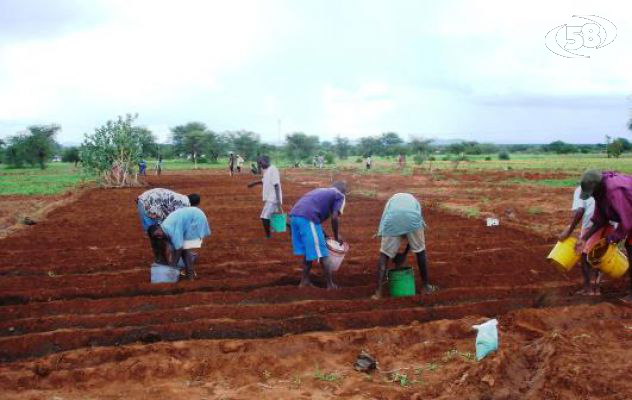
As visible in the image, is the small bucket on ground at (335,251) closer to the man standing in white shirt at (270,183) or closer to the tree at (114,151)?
the man standing in white shirt at (270,183)

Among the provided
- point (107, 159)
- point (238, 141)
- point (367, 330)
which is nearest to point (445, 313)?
point (367, 330)

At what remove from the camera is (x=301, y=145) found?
66.9 m

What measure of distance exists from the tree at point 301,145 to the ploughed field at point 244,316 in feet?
186

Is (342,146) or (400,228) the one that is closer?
(400,228)

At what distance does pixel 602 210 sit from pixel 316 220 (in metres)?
2.94

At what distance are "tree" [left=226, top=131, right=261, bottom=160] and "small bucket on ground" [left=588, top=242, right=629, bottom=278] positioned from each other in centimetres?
5943

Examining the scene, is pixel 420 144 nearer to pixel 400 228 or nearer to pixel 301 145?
pixel 301 145

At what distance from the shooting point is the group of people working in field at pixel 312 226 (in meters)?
6.16

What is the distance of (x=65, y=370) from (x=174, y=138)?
223 feet

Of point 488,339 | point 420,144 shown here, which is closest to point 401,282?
point 488,339

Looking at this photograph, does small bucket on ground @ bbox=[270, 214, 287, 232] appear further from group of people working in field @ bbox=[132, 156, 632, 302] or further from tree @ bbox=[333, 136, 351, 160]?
tree @ bbox=[333, 136, 351, 160]

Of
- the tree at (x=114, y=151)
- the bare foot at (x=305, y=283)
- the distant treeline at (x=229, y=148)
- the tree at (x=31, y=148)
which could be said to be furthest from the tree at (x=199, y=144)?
the bare foot at (x=305, y=283)

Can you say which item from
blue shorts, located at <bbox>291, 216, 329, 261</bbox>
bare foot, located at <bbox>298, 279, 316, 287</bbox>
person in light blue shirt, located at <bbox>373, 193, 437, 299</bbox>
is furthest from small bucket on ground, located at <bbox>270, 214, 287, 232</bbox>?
person in light blue shirt, located at <bbox>373, 193, 437, 299</bbox>

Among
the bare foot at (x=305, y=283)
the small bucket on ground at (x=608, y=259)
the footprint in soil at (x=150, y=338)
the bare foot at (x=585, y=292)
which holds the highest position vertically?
the small bucket on ground at (x=608, y=259)
